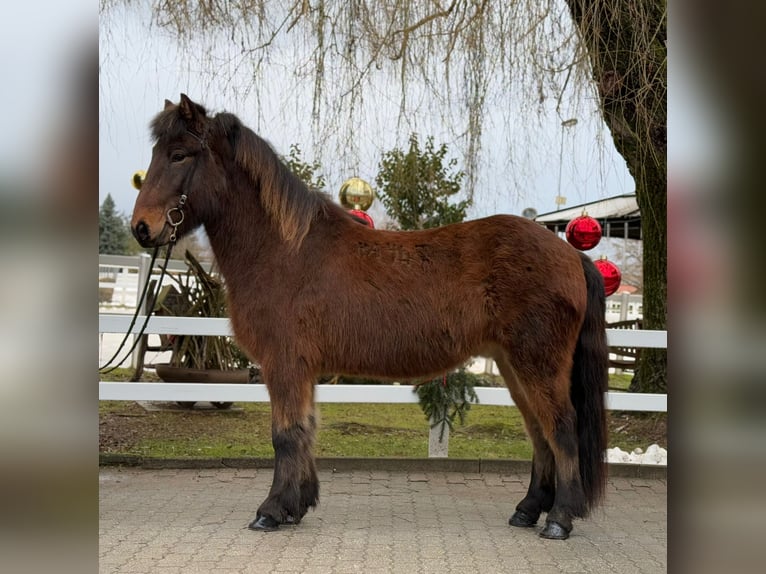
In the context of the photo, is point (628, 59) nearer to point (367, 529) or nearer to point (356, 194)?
point (356, 194)

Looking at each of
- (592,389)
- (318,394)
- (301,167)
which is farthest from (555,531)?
(301,167)

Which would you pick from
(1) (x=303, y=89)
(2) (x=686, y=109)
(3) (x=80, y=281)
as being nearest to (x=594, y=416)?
(1) (x=303, y=89)

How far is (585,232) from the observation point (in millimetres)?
5578

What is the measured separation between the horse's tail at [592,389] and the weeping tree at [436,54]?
1.03m

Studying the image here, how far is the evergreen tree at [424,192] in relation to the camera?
6121 mm

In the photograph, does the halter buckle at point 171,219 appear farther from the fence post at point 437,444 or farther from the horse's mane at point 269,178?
the fence post at point 437,444

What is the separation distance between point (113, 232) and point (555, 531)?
2268 centimetres

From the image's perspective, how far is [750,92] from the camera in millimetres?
1018

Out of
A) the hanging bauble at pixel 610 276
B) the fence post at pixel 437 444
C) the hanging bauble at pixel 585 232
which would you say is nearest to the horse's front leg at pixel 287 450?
the fence post at pixel 437 444

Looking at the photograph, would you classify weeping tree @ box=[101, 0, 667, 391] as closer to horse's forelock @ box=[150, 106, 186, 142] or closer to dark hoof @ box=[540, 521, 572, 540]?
horse's forelock @ box=[150, 106, 186, 142]

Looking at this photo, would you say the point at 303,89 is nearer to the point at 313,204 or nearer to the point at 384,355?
the point at 313,204

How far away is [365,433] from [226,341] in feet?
5.86

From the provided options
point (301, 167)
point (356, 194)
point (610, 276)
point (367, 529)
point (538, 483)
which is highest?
point (301, 167)

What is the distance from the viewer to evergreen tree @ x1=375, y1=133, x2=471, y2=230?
6121mm
